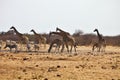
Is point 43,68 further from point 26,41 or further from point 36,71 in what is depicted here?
point 26,41

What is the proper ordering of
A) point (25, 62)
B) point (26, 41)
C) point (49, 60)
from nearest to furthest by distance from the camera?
point (25, 62) → point (49, 60) → point (26, 41)

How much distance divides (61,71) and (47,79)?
2.78m

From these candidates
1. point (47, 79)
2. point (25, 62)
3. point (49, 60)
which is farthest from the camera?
point (49, 60)

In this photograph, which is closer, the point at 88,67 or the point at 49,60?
the point at 88,67

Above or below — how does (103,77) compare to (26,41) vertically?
below

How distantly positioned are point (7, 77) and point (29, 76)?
3.38 feet

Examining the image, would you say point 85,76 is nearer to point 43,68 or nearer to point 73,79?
point 73,79

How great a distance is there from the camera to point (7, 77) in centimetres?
1962

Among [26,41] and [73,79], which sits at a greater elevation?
[26,41]

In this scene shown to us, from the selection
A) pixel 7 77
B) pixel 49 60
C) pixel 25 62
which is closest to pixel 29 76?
pixel 7 77

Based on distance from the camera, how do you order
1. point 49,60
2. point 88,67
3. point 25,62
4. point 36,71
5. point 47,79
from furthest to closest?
point 49,60
point 25,62
point 88,67
point 36,71
point 47,79

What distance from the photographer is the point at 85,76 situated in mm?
20406

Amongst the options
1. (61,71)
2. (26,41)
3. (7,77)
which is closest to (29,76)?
(7,77)

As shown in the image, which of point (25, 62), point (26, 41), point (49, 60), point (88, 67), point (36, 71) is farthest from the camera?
point (26, 41)
